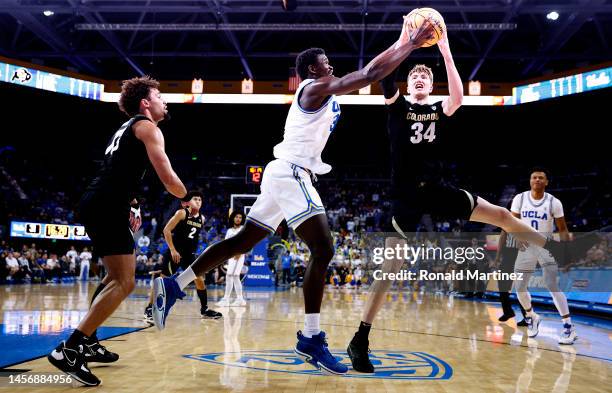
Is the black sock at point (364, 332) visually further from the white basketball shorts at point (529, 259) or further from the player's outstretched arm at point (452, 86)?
the white basketball shorts at point (529, 259)

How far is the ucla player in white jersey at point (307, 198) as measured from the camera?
3531 millimetres

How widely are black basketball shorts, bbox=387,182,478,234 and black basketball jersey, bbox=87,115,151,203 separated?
1.89 metres

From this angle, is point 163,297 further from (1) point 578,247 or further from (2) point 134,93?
(1) point 578,247

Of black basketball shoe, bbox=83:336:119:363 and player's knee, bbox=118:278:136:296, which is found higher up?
player's knee, bbox=118:278:136:296

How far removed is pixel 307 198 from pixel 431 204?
1.04m

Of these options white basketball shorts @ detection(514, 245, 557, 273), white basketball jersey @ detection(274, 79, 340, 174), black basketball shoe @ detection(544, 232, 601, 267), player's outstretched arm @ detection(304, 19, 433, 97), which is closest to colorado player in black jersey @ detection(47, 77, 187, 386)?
white basketball jersey @ detection(274, 79, 340, 174)

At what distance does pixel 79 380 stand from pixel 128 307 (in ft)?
21.1

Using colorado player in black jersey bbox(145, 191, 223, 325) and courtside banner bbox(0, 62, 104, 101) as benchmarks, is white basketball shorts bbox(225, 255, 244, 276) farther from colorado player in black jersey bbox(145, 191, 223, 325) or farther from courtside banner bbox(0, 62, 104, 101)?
courtside banner bbox(0, 62, 104, 101)

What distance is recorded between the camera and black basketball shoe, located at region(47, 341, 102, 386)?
3.29m

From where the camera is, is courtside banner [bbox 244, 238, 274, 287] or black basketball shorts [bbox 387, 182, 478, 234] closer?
black basketball shorts [bbox 387, 182, 478, 234]

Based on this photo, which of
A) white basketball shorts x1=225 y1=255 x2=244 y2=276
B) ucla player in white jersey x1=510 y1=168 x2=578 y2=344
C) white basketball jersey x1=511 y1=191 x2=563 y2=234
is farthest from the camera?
white basketball shorts x1=225 y1=255 x2=244 y2=276

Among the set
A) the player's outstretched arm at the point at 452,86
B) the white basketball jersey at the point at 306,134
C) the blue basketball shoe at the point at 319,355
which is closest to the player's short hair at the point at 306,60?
the white basketball jersey at the point at 306,134

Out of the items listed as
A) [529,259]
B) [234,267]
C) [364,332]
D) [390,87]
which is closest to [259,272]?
[234,267]

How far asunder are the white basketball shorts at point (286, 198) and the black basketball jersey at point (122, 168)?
0.84 m
